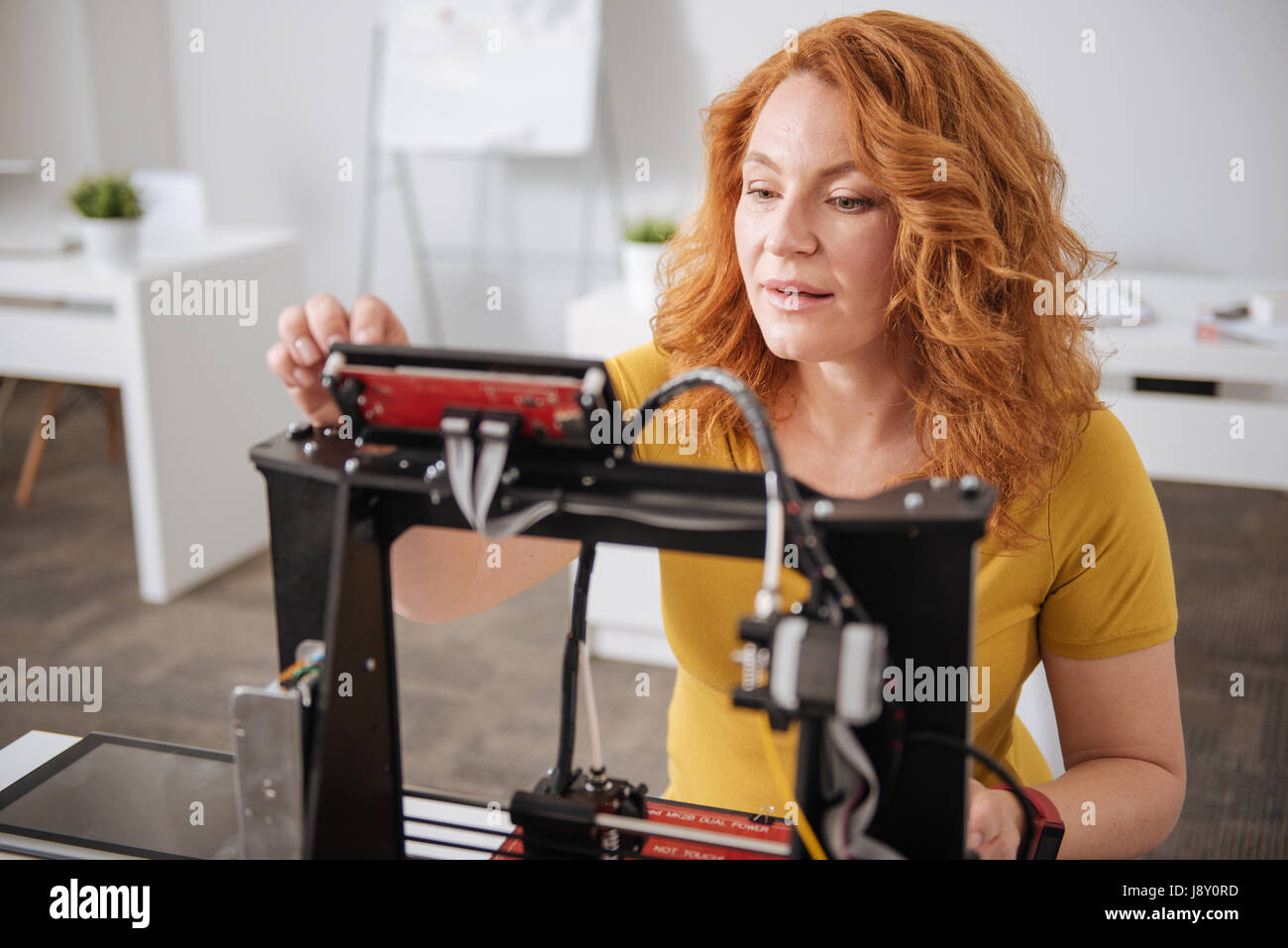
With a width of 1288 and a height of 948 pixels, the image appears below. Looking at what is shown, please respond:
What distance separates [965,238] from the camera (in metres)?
0.99

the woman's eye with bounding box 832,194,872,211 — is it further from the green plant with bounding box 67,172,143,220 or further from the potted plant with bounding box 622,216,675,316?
the green plant with bounding box 67,172,143,220

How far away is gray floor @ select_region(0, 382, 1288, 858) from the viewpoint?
2.17m

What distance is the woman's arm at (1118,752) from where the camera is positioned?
0.94 m

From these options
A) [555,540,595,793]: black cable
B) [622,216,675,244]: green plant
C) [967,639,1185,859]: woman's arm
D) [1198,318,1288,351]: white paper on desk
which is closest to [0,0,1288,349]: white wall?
[1198,318,1288,351]: white paper on desk

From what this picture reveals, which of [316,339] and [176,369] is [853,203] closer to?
[316,339]

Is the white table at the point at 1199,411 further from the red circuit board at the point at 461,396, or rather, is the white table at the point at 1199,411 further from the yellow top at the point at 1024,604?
the red circuit board at the point at 461,396

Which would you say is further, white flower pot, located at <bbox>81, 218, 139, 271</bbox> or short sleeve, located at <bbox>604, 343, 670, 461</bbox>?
white flower pot, located at <bbox>81, 218, 139, 271</bbox>

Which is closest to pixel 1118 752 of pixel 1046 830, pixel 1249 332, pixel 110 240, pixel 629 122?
pixel 1046 830

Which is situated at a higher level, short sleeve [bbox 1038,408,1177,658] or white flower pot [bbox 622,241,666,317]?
white flower pot [bbox 622,241,666,317]

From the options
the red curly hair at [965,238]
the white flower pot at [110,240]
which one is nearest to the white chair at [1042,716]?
the red curly hair at [965,238]

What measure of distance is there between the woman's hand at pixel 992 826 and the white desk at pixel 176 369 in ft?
7.69

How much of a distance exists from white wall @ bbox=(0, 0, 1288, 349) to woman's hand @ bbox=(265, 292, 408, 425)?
2.19 metres
